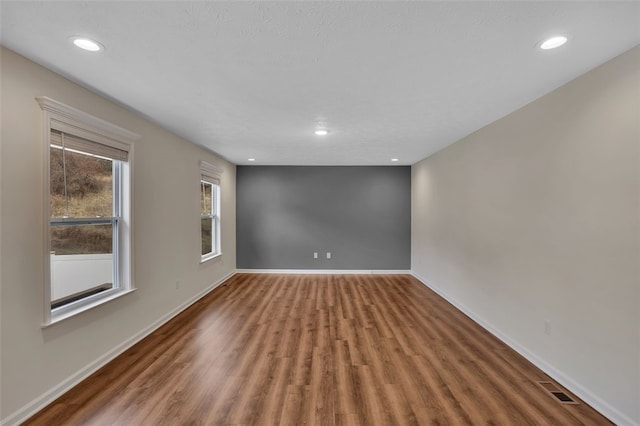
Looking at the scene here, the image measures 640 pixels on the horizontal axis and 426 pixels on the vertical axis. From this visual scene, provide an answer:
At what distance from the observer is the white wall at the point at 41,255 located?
5.51ft

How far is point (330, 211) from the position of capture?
604 cm

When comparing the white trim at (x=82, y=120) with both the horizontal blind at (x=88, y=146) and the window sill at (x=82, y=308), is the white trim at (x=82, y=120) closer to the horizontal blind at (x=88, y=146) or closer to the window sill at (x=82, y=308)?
the horizontal blind at (x=88, y=146)

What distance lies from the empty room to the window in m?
0.96

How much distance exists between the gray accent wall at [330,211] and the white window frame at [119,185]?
Answer: 3296 millimetres

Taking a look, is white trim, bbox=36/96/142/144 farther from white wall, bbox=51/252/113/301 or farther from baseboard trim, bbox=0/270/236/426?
baseboard trim, bbox=0/270/236/426

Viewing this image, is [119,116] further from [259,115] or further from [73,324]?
[73,324]

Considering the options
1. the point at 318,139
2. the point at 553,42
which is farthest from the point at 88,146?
the point at 553,42

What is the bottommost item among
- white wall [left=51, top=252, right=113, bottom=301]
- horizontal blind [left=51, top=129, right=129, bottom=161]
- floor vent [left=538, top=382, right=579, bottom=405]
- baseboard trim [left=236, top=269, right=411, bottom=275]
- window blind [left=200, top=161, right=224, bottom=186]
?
floor vent [left=538, top=382, right=579, bottom=405]

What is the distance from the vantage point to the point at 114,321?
99.0 inches

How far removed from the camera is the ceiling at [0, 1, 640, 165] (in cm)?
135

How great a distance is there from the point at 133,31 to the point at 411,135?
311 centimetres

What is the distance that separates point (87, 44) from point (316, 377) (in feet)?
9.50

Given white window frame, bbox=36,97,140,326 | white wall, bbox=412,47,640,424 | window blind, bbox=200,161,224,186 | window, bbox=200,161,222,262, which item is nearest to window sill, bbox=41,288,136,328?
white window frame, bbox=36,97,140,326

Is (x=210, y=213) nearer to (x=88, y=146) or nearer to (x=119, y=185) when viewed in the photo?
(x=119, y=185)
